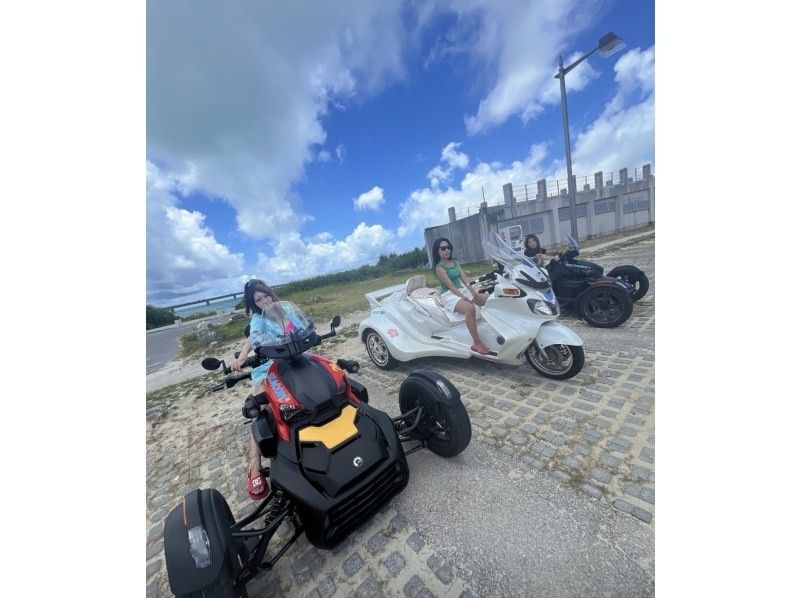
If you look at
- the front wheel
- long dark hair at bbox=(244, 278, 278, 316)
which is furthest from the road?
the front wheel

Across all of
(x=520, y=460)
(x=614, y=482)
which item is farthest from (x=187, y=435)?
(x=614, y=482)

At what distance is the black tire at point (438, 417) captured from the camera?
176 centimetres

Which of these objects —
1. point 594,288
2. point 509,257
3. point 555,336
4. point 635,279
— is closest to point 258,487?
point 555,336

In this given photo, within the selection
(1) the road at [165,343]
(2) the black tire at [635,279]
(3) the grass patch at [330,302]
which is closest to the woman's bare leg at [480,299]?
(3) the grass patch at [330,302]

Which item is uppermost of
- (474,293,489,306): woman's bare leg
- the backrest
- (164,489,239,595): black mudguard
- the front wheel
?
the backrest

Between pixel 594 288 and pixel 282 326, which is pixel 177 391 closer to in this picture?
pixel 282 326

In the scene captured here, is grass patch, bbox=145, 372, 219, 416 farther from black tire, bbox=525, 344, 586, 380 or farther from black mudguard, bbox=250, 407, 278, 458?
black tire, bbox=525, 344, 586, 380

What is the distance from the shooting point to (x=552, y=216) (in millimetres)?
15180

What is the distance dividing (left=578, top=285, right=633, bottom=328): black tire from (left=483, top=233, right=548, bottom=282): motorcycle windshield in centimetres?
170

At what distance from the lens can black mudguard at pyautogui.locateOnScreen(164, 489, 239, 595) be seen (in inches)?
39.0

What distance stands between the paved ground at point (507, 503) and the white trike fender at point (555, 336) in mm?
426

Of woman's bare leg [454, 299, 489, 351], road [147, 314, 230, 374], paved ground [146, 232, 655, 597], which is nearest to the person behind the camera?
paved ground [146, 232, 655, 597]

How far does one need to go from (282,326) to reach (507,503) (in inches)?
66.4

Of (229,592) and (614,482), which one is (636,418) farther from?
(229,592)
